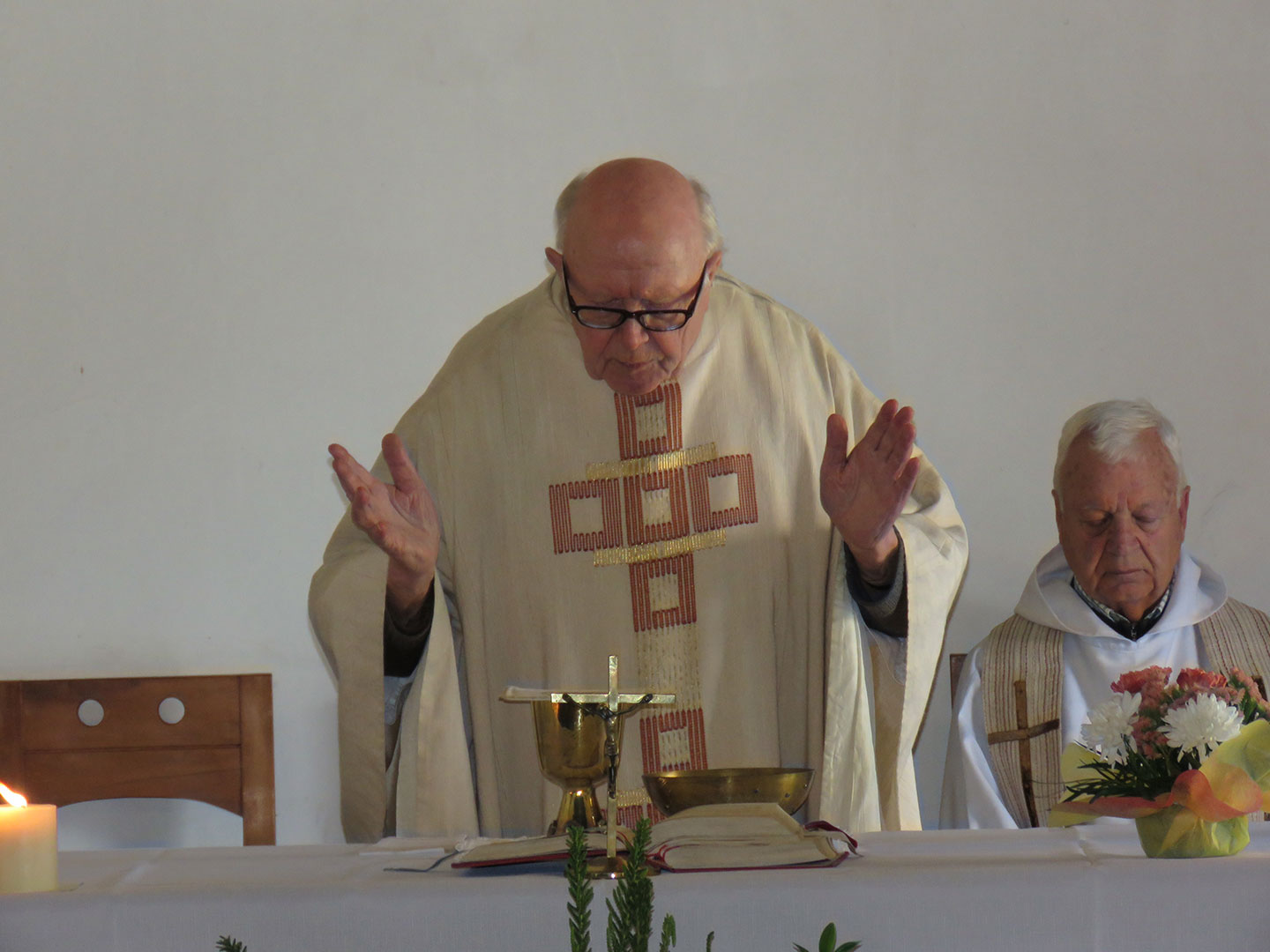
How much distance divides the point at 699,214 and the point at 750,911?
178 centimetres

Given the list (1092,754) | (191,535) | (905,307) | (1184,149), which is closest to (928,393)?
(905,307)

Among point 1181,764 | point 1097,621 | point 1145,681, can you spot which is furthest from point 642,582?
point 1097,621

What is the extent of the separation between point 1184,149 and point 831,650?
282 cm

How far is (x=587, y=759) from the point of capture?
2211mm

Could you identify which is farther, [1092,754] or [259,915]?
[1092,754]

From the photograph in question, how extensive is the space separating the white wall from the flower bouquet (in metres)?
2.83

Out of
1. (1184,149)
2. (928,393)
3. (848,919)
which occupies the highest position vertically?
(1184,149)

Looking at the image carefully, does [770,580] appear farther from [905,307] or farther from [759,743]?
[905,307]

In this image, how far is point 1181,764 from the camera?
6.86ft

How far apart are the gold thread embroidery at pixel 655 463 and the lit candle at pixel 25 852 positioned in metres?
1.63

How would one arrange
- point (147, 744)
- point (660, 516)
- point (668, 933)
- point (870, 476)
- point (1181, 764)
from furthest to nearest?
point (147, 744) → point (660, 516) → point (870, 476) → point (1181, 764) → point (668, 933)

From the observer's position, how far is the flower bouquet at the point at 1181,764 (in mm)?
1995

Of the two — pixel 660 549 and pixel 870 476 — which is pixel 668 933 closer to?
pixel 870 476

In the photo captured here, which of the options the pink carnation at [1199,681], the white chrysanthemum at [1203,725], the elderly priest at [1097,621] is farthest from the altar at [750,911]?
the elderly priest at [1097,621]
